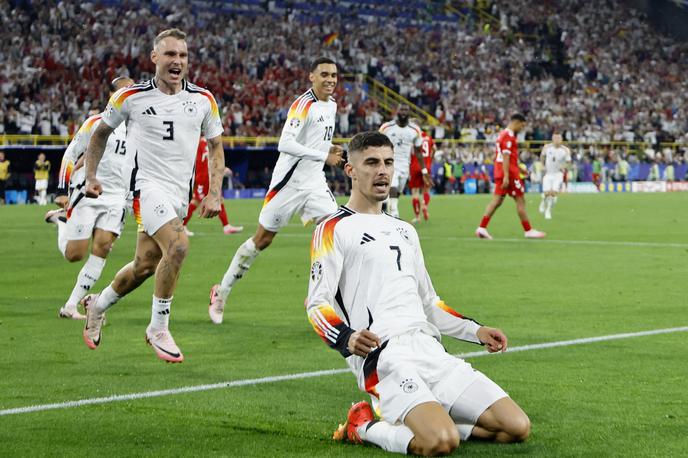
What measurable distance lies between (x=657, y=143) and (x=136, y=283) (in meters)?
56.6

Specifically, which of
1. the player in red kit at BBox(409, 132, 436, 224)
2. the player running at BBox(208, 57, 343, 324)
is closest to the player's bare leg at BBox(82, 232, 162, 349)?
the player running at BBox(208, 57, 343, 324)

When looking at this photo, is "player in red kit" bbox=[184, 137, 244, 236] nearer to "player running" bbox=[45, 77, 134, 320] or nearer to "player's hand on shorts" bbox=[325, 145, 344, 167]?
"player running" bbox=[45, 77, 134, 320]

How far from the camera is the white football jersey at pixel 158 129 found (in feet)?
28.3

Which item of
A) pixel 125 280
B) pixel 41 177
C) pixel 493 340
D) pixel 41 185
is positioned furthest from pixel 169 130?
pixel 41 185

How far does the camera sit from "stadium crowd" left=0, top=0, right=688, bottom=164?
1741 inches

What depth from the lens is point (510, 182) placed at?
2208cm

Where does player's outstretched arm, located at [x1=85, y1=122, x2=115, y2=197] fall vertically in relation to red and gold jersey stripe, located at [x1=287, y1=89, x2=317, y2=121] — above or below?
below

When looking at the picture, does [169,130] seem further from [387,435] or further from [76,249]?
[76,249]

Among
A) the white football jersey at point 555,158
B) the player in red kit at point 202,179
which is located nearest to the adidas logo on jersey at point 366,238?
the player in red kit at point 202,179

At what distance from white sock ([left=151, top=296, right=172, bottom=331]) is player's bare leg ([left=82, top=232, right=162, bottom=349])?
1.43 ft

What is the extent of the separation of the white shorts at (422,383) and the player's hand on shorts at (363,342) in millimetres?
409

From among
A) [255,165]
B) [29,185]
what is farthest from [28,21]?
[255,165]

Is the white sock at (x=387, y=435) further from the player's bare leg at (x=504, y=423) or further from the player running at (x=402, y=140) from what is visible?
the player running at (x=402, y=140)

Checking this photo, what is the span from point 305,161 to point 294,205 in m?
0.53
